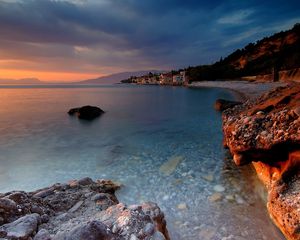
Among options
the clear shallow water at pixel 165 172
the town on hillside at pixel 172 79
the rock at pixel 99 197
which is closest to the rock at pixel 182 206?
the clear shallow water at pixel 165 172

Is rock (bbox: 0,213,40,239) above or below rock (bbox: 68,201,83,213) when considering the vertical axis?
above

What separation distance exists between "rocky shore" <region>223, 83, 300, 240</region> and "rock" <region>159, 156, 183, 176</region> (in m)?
2.34

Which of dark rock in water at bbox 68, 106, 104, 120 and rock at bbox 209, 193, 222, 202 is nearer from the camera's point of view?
rock at bbox 209, 193, 222, 202

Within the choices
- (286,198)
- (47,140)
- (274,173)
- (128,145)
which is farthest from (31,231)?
(47,140)

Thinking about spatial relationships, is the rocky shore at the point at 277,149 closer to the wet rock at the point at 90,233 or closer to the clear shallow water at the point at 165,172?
the clear shallow water at the point at 165,172

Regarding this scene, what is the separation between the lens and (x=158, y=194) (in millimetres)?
5562

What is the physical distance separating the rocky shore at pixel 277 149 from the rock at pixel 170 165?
234 cm

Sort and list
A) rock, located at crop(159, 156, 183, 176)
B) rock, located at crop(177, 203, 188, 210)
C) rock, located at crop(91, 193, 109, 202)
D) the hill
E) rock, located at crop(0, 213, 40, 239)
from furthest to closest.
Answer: the hill → rock, located at crop(159, 156, 183, 176) → rock, located at crop(177, 203, 188, 210) → rock, located at crop(91, 193, 109, 202) → rock, located at crop(0, 213, 40, 239)

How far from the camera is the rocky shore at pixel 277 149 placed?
3537 millimetres

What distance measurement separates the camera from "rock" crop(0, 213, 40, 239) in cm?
258

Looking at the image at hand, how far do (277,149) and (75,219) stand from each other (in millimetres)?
3734

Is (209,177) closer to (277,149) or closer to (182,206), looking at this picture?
(182,206)

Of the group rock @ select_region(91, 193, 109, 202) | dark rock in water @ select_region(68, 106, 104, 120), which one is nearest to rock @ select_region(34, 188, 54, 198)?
rock @ select_region(91, 193, 109, 202)

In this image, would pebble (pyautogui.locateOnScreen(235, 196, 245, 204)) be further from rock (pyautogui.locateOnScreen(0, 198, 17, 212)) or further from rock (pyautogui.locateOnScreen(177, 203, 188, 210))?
rock (pyautogui.locateOnScreen(0, 198, 17, 212))
